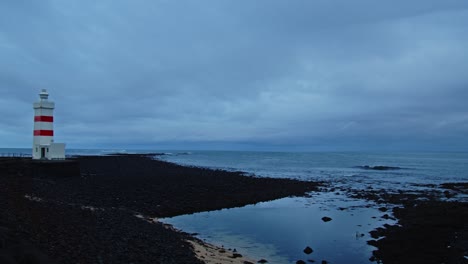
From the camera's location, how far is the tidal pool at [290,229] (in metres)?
14.6

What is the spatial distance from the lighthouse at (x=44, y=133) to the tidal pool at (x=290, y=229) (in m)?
15.7

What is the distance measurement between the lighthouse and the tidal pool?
51.6 feet

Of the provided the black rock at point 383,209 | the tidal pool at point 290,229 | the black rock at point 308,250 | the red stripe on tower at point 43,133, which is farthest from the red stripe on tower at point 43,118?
the black rock at point 383,209

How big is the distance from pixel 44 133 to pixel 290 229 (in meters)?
21.9

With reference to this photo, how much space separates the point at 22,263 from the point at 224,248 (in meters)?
8.38

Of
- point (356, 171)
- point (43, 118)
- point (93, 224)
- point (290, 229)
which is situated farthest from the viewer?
point (356, 171)

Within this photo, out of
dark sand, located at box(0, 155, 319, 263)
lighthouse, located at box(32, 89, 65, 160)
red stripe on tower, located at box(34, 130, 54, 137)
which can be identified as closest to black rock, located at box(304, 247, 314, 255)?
dark sand, located at box(0, 155, 319, 263)

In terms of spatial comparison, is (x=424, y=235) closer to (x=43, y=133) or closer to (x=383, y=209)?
(x=383, y=209)

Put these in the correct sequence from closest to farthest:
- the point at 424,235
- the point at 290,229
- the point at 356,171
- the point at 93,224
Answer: the point at 93,224 < the point at 424,235 < the point at 290,229 < the point at 356,171

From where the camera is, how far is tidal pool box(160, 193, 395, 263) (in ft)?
48.0

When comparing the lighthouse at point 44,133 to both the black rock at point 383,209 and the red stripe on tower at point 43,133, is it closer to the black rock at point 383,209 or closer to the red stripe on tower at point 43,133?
the red stripe on tower at point 43,133

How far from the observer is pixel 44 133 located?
30891 millimetres

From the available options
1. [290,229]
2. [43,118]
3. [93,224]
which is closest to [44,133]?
[43,118]

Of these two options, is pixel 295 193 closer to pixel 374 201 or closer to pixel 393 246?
pixel 374 201
